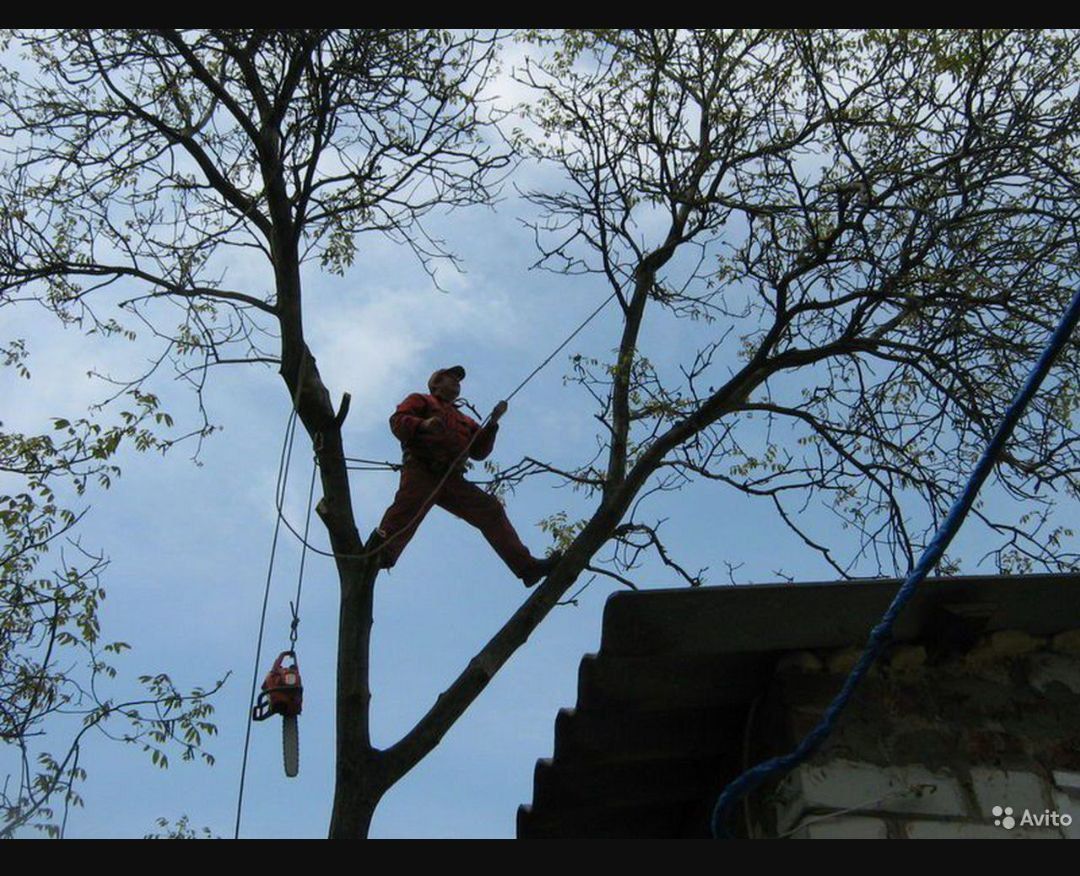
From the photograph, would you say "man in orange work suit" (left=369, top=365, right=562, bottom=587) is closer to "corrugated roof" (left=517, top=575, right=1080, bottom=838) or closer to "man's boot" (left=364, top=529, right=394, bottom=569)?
"man's boot" (left=364, top=529, right=394, bottom=569)

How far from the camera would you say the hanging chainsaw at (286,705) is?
6.12m

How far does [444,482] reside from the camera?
714 centimetres

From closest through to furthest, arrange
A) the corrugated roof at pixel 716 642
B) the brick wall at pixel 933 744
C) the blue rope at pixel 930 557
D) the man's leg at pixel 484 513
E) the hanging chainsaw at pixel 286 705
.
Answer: the blue rope at pixel 930 557 → the brick wall at pixel 933 744 → the corrugated roof at pixel 716 642 → the hanging chainsaw at pixel 286 705 → the man's leg at pixel 484 513

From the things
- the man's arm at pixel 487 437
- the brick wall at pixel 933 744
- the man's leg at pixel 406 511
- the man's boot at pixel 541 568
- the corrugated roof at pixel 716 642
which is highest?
the man's arm at pixel 487 437

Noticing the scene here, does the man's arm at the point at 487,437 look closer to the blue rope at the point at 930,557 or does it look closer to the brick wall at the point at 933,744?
the brick wall at the point at 933,744

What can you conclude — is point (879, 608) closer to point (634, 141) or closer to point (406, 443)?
point (406, 443)

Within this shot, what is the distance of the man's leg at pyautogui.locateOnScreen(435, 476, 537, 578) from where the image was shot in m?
7.32

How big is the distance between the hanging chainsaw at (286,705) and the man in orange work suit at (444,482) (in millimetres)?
1068

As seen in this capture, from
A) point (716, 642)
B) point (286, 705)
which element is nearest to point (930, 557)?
point (716, 642)

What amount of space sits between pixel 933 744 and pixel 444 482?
3801 millimetres

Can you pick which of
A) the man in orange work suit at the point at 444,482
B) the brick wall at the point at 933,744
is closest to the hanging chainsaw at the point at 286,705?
the man in orange work suit at the point at 444,482

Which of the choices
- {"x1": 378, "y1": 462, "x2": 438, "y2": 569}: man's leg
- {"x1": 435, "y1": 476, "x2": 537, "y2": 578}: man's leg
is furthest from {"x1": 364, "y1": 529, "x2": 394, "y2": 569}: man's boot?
{"x1": 435, "y1": 476, "x2": 537, "y2": 578}: man's leg
